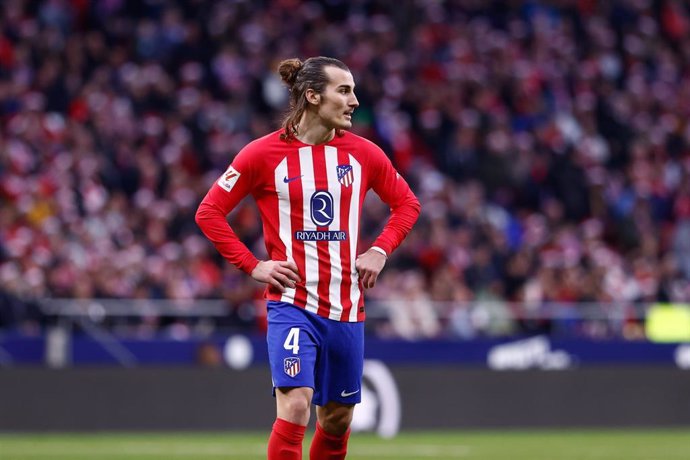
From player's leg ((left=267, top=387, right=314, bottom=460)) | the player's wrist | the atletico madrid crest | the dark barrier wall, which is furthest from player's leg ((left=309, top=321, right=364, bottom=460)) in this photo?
the dark barrier wall

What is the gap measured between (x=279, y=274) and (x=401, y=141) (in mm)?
14208

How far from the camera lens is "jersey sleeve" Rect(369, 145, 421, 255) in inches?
279

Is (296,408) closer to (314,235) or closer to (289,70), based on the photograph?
(314,235)

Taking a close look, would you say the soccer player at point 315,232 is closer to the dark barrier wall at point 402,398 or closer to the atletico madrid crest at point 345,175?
the atletico madrid crest at point 345,175

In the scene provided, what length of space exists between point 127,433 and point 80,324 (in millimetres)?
2405

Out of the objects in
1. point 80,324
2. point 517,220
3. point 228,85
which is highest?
point 228,85

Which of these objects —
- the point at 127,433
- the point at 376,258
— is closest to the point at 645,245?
the point at 127,433

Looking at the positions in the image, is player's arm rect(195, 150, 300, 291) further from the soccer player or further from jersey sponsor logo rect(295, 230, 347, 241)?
jersey sponsor logo rect(295, 230, 347, 241)

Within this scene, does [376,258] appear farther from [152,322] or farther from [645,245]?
[645,245]

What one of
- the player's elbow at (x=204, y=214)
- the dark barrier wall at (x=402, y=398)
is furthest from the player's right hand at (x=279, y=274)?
the dark barrier wall at (x=402, y=398)

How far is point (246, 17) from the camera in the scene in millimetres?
21547

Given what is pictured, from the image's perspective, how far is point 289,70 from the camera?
6973 millimetres

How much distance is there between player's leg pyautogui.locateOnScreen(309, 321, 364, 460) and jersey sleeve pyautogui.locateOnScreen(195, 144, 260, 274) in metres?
0.54

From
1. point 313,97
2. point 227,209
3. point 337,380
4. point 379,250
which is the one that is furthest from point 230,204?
point 337,380
